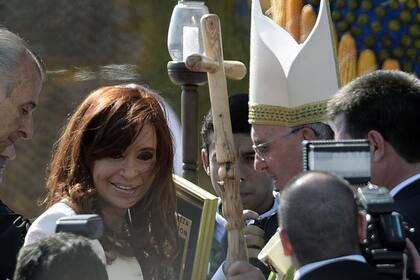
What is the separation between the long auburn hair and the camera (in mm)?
3516

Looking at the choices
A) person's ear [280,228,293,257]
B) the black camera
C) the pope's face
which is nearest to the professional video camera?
the black camera

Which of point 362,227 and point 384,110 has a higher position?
point 384,110

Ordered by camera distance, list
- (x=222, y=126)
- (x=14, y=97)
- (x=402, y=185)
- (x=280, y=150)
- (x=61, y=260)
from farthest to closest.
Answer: (x=280, y=150)
(x=14, y=97)
(x=222, y=126)
(x=402, y=185)
(x=61, y=260)

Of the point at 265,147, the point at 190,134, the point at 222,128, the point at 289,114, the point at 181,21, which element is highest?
the point at 181,21

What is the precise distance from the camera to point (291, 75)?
4.02 meters

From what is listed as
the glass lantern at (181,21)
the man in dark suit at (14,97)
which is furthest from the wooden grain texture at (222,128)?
the glass lantern at (181,21)

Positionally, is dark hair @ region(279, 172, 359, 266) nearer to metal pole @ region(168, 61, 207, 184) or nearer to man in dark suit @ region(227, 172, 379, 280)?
man in dark suit @ region(227, 172, 379, 280)

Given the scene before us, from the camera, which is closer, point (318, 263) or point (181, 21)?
point (318, 263)

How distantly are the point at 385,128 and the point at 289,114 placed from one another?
2.39 feet

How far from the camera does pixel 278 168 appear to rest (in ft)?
13.0

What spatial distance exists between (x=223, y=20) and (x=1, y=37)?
A: 395 cm

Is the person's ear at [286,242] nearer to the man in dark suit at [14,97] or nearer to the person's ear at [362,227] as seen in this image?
the person's ear at [362,227]

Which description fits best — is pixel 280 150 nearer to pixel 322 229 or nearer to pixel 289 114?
pixel 289 114

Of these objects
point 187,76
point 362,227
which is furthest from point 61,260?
point 187,76
